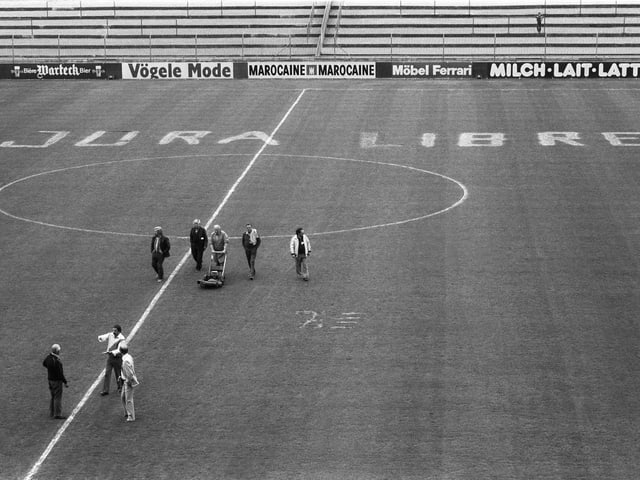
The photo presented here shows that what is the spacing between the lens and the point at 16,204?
159 ft

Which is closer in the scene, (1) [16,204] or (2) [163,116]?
(1) [16,204]

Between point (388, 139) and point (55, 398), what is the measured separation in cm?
3470

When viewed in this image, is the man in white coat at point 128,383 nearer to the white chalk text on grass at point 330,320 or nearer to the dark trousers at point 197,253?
the white chalk text on grass at point 330,320

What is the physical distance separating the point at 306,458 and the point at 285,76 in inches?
2162

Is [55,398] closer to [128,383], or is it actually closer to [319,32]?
[128,383]

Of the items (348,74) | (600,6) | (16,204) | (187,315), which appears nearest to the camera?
(187,315)

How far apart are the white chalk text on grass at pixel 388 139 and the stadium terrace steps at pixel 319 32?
23.1 m

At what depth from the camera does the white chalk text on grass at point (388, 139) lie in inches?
2327

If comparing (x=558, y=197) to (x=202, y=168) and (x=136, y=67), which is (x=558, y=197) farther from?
(x=136, y=67)

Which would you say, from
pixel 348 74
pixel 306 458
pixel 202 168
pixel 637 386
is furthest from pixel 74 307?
pixel 348 74

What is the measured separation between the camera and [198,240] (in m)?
38.8

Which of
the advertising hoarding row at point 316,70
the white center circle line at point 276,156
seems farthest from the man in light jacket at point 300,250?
the advertising hoarding row at point 316,70

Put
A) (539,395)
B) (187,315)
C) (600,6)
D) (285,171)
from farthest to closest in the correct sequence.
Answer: (600,6) < (285,171) < (187,315) < (539,395)

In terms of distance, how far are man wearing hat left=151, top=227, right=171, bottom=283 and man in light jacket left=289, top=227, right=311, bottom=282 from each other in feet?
12.6
